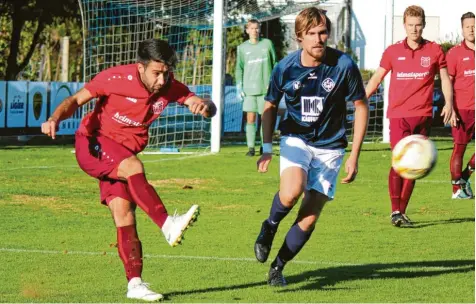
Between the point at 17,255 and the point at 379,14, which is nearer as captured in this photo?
the point at 17,255

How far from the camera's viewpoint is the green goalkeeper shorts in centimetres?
2056

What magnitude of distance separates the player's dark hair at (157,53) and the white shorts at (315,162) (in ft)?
3.97

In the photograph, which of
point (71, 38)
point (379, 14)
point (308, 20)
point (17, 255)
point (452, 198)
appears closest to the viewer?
point (308, 20)

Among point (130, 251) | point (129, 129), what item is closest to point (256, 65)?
point (129, 129)

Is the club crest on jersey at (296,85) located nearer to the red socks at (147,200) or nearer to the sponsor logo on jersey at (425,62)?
the red socks at (147,200)

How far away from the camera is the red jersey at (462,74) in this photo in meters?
→ 14.7

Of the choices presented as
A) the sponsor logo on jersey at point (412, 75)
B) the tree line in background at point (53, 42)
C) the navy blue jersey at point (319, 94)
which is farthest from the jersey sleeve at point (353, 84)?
the tree line in background at point (53, 42)

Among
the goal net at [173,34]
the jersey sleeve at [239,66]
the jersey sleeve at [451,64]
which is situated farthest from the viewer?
the goal net at [173,34]

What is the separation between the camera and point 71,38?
44.4 m

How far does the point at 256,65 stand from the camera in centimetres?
2059

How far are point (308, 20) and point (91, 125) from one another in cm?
167

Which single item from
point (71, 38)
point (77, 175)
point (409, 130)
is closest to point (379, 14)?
point (71, 38)

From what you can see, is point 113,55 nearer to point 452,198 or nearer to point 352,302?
point 452,198

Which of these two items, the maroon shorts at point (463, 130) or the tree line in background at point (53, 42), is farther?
the tree line in background at point (53, 42)
